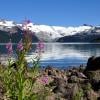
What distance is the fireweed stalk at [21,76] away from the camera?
10375mm

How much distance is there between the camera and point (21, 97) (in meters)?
10.8

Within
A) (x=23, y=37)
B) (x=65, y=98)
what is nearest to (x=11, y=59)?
(x=23, y=37)

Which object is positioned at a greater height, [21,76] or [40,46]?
[40,46]

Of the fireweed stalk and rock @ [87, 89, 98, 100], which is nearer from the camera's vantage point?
the fireweed stalk

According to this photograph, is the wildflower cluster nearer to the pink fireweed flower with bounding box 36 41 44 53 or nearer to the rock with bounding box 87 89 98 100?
the pink fireweed flower with bounding box 36 41 44 53

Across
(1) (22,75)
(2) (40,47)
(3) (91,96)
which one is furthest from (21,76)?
(3) (91,96)

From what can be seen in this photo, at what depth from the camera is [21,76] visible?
10656 millimetres

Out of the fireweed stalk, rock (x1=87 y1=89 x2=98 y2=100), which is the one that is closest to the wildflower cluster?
the fireweed stalk

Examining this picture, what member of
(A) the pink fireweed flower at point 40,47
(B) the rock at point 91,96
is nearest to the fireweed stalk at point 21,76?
(A) the pink fireweed flower at point 40,47

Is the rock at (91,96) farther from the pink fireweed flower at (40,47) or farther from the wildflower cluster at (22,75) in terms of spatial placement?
the pink fireweed flower at (40,47)

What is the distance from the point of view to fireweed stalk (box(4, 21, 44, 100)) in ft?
34.0

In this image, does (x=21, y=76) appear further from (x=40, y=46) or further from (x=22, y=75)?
(x=40, y=46)

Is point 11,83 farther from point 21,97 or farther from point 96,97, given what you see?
point 96,97

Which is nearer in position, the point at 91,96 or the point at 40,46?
the point at 40,46
